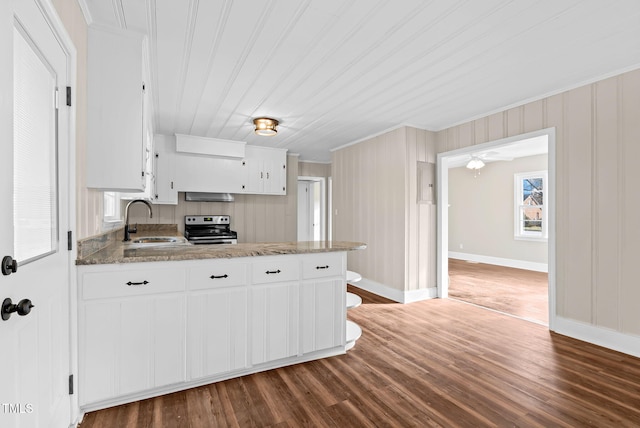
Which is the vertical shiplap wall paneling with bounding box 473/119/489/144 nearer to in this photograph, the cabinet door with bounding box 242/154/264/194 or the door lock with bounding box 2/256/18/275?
the cabinet door with bounding box 242/154/264/194

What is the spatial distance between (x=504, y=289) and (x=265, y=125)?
4333 millimetres

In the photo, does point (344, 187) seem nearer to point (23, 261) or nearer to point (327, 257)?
point (327, 257)

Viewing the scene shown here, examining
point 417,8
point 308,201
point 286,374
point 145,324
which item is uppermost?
point 417,8

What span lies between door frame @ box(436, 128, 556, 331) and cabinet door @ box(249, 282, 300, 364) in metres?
2.60

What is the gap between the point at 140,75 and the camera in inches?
83.9

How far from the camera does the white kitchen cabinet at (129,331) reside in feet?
5.94

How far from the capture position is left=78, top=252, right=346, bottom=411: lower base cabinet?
1.84 meters

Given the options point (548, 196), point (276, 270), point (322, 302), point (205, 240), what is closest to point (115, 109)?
point (276, 270)

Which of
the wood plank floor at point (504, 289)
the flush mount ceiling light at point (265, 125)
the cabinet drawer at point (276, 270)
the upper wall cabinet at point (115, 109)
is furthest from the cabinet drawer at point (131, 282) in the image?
the wood plank floor at point (504, 289)

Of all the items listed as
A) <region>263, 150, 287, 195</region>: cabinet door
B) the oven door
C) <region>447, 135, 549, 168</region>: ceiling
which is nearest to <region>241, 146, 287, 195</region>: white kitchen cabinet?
<region>263, 150, 287, 195</region>: cabinet door

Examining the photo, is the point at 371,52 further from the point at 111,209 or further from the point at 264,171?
the point at 264,171

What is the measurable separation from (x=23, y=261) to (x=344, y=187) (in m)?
4.76

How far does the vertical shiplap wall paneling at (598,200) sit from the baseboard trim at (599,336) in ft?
0.17

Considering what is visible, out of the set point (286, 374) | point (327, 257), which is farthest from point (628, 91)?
point (286, 374)
